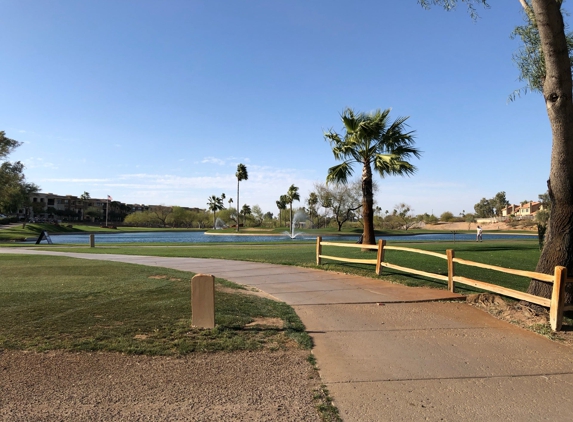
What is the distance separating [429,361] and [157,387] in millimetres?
3236

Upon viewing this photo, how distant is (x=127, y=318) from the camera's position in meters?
6.81

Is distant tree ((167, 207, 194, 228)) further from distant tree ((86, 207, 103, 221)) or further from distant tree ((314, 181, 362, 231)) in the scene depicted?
distant tree ((314, 181, 362, 231))

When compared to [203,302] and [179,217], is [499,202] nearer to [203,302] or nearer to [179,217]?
[179,217]

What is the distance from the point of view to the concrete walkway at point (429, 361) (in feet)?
12.7

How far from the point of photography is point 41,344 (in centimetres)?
546

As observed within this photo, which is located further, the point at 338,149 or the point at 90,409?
the point at 338,149

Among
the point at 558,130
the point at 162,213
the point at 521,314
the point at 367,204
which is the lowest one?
the point at 521,314

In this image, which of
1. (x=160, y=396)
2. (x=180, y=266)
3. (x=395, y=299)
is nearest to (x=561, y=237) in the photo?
(x=395, y=299)

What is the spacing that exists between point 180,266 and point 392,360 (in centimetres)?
1095

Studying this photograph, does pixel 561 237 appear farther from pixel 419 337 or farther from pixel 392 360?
pixel 392 360

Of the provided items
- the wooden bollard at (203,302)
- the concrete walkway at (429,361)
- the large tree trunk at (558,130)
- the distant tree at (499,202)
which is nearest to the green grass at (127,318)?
the wooden bollard at (203,302)

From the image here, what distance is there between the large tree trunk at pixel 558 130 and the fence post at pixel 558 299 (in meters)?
0.94

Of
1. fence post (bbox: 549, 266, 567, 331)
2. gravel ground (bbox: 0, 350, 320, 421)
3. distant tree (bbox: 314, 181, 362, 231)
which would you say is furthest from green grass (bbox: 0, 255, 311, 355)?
distant tree (bbox: 314, 181, 362, 231)

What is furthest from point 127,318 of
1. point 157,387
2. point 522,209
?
point 522,209
